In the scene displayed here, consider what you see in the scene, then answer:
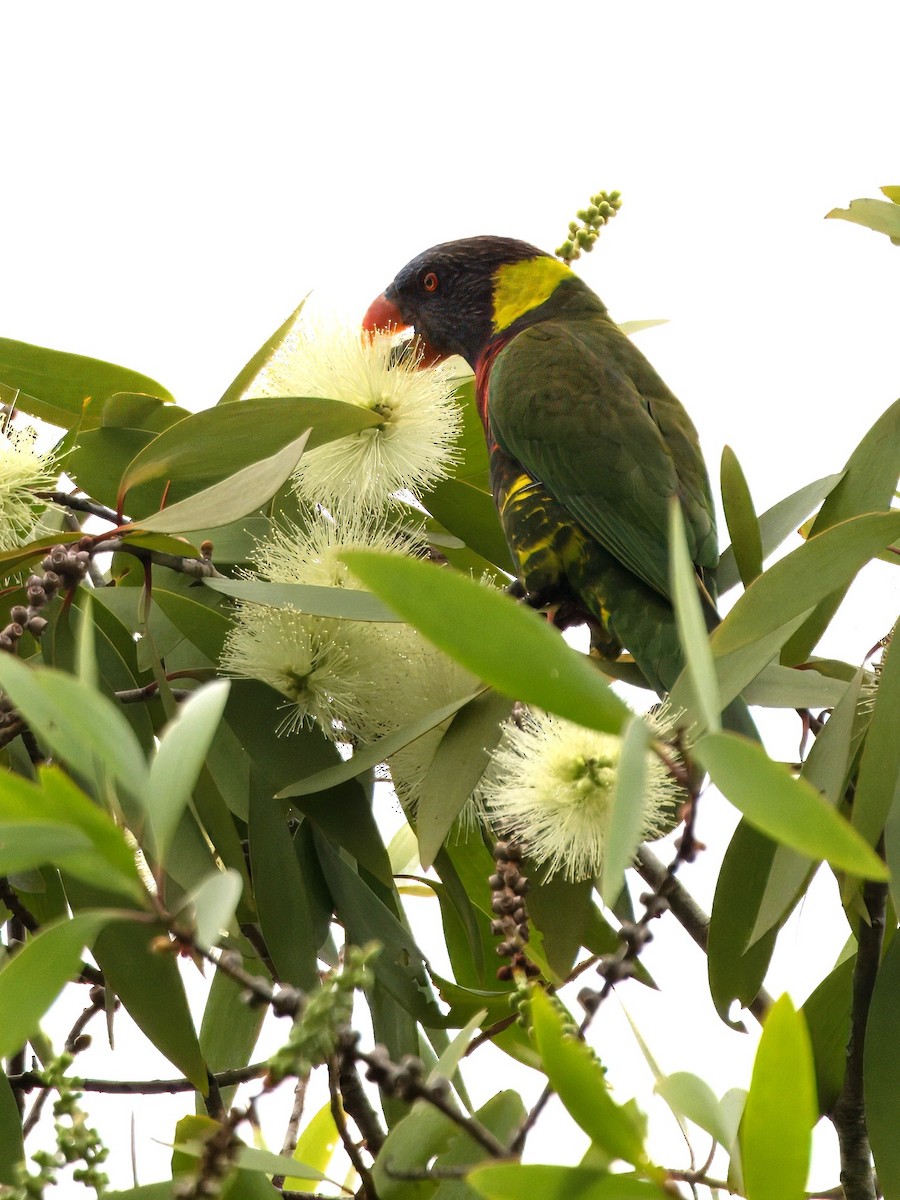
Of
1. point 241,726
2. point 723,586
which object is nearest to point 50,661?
point 241,726

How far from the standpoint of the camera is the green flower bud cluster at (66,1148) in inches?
14.6

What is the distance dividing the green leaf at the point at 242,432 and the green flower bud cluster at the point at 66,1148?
0.32 m

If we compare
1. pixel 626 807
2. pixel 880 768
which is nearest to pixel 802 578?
pixel 880 768

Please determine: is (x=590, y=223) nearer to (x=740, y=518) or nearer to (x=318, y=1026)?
(x=740, y=518)

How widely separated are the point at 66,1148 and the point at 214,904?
119mm

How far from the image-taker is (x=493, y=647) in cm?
34

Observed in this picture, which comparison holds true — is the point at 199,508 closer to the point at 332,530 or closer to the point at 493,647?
the point at 332,530

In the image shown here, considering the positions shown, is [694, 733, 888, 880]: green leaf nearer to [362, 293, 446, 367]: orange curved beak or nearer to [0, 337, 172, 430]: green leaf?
[0, 337, 172, 430]: green leaf

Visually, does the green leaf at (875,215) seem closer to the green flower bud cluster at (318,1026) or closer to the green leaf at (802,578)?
the green leaf at (802,578)

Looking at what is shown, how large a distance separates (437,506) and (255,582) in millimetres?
264

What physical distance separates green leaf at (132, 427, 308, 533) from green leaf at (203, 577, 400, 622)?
0.04 m

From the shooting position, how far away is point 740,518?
70cm

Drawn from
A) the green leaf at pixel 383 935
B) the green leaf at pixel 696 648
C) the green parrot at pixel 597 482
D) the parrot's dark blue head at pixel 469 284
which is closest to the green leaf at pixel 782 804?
the green leaf at pixel 696 648

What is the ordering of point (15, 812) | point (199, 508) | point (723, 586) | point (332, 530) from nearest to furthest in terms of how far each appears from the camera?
point (15, 812) < point (199, 508) < point (332, 530) < point (723, 586)
